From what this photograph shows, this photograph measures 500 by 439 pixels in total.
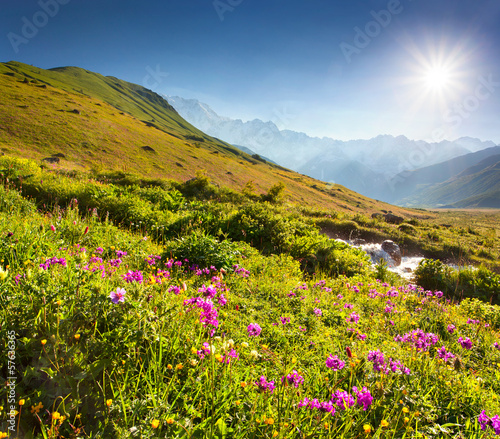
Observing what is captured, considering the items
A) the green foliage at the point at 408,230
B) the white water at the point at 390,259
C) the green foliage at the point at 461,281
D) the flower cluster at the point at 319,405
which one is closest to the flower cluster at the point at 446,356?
the flower cluster at the point at 319,405

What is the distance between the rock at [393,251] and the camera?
40.8ft

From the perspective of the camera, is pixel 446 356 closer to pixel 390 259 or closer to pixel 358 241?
pixel 390 259

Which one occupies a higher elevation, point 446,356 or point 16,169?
point 16,169

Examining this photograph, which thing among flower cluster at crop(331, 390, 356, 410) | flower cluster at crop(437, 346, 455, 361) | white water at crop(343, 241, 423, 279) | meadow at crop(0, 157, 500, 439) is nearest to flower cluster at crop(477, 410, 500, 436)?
meadow at crop(0, 157, 500, 439)

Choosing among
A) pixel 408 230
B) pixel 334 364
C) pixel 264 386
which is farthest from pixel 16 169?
pixel 408 230

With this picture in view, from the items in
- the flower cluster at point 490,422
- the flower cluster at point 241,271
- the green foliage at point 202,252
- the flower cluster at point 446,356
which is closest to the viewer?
the flower cluster at point 490,422

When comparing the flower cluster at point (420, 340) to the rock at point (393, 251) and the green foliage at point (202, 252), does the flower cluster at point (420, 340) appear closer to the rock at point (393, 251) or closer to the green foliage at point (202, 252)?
the green foliage at point (202, 252)

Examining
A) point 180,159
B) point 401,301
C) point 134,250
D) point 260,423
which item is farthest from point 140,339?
point 180,159

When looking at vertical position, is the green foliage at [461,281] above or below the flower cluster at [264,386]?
above

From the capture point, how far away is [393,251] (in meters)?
12.9

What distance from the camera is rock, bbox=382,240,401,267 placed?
1244 cm

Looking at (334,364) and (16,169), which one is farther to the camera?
(16,169)

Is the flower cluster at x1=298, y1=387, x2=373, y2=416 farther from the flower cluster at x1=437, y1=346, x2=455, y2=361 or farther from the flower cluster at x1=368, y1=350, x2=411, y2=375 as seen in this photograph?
the flower cluster at x1=437, y1=346, x2=455, y2=361

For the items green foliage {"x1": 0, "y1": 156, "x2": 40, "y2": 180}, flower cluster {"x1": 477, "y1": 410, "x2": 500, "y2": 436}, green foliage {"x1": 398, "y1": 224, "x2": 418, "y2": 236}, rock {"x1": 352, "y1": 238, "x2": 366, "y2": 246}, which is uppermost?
green foliage {"x1": 398, "y1": 224, "x2": 418, "y2": 236}
